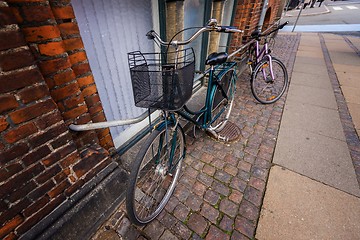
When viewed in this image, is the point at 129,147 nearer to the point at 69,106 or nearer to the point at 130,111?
the point at 130,111

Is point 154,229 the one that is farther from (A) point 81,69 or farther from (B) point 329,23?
(B) point 329,23

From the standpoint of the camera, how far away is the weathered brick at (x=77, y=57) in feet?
4.32

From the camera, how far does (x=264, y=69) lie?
369 cm

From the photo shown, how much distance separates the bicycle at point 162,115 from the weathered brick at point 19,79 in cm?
45

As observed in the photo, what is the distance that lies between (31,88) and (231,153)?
2.34 meters

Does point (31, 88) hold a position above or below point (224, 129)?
above

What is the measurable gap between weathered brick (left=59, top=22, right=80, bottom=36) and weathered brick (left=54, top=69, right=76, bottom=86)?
26 centimetres

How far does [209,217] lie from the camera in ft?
5.92

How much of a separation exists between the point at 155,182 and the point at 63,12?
182 cm

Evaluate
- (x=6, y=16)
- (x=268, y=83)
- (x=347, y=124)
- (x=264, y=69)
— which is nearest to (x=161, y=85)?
(x=6, y=16)

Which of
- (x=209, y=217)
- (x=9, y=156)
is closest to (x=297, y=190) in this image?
(x=209, y=217)

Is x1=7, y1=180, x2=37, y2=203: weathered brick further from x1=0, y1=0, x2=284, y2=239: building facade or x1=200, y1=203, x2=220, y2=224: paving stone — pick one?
x1=200, y1=203, x2=220, y2=224: paving stone

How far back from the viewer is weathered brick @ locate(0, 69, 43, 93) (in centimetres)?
95

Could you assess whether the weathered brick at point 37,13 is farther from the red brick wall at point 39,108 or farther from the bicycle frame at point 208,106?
the bicycle frame at point 208,106
